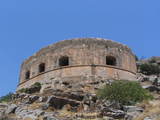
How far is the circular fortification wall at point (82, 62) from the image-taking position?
20062 millimetres

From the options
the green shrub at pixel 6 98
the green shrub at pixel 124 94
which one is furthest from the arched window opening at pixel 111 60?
the green shrub at pixel 6 98

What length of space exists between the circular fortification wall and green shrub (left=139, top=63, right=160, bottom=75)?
2100 millimetres

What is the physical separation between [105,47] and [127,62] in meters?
2.00

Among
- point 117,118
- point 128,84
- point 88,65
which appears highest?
point 88,65

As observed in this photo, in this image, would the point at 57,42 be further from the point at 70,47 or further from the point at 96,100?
the point at 96,100

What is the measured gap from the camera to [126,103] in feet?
45.3

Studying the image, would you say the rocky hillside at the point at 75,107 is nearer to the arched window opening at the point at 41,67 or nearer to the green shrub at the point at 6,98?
the green shrub at the point at 6,98

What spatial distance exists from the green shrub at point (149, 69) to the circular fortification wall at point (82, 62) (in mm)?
2100

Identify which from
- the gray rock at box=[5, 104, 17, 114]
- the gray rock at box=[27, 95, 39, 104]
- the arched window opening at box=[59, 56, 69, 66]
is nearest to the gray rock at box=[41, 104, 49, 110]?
the gray rock at box=[5, 104, 17, 114]

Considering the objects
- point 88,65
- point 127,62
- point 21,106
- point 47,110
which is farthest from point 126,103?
point 127,62

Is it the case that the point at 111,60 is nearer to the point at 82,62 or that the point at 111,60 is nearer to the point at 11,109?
the point at 82,62

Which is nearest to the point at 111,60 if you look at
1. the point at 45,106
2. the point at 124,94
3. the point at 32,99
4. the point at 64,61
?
the point at 64,61

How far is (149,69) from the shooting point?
79.4 feet

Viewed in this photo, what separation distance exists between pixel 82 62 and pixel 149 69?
668 centimetres
